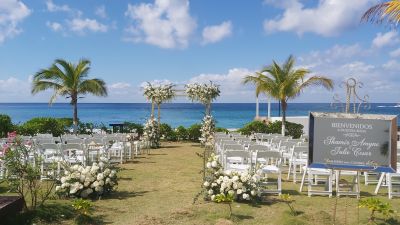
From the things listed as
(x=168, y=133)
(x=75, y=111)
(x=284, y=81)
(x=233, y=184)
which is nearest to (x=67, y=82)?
(x=75, y=111)

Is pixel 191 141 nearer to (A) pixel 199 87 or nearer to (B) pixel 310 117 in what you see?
(A) pixel 199 87

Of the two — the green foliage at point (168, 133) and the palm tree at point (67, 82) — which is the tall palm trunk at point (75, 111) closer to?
the palm tree at point (67, 82)

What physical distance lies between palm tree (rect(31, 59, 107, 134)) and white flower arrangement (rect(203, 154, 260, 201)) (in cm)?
1241

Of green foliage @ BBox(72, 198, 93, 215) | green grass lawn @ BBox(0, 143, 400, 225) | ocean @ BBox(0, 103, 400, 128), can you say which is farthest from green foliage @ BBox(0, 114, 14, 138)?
ocean @ BBox(0, 103, 400, 128)

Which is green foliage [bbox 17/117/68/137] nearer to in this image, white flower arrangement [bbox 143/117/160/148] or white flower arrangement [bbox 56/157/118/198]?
white flower arrangement [bbox 143/117/160/148]

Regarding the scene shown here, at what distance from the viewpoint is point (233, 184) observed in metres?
7.51

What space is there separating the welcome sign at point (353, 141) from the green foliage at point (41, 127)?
13691 mm

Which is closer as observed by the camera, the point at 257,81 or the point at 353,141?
the point at 353,141

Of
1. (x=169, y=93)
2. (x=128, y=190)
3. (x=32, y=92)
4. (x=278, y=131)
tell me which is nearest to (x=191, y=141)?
(x=169, y=93)

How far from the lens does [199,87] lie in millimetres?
21000

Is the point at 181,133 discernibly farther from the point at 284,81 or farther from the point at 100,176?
the point at 100,176

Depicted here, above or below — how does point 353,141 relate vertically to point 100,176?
above

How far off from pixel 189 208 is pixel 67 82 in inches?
528

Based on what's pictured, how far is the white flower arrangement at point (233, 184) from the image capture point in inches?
293
